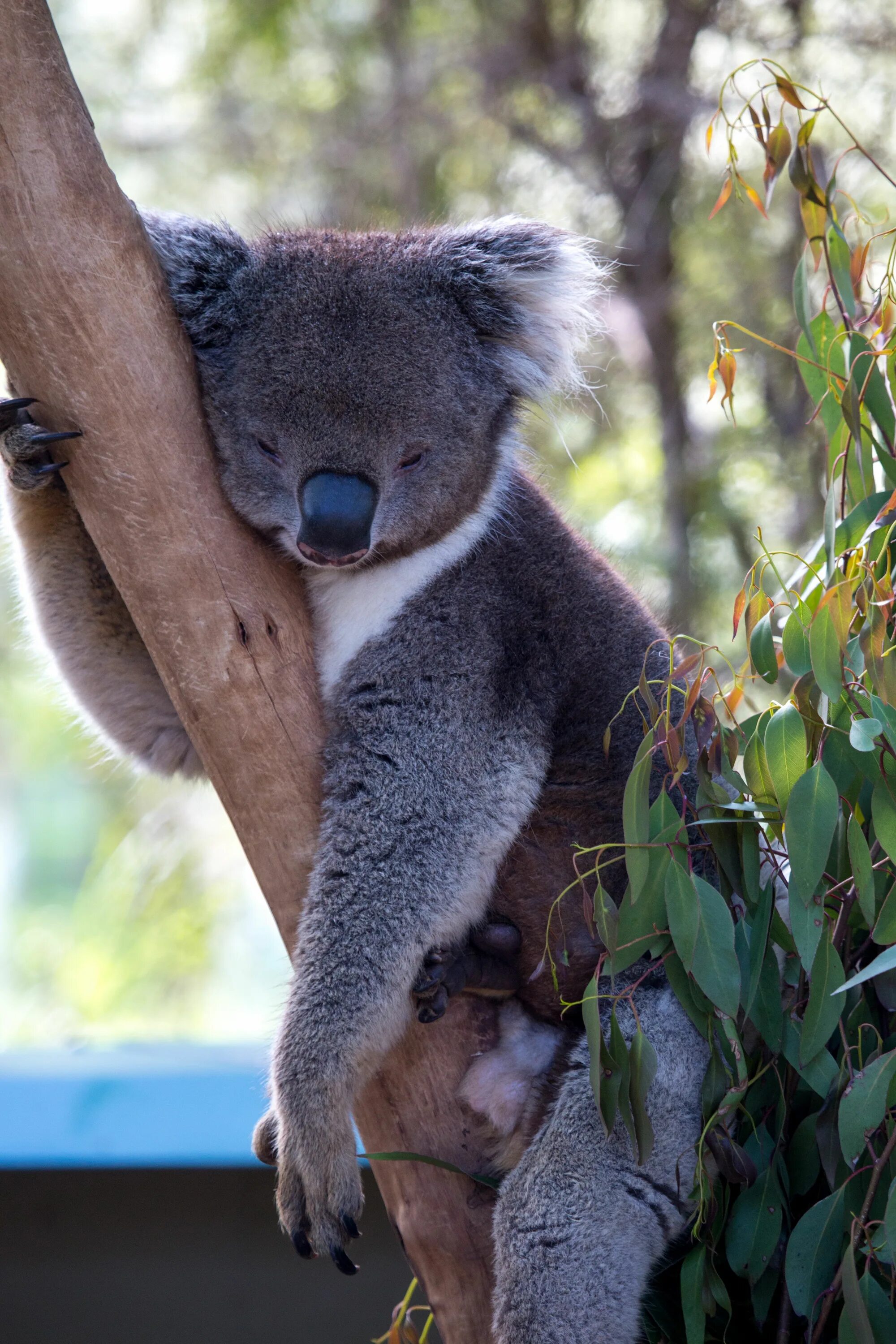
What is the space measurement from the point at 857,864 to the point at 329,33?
5181 mm

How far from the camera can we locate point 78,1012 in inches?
263

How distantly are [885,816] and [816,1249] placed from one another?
1.93ft

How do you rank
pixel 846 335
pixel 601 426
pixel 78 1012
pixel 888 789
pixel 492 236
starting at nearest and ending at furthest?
pixel 888 789
pixel 846 335
pixel 492 236
pixel 601 426
pixel 78 1012

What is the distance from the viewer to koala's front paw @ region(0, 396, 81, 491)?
5.97 feet

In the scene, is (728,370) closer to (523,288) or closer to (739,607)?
(739,607)

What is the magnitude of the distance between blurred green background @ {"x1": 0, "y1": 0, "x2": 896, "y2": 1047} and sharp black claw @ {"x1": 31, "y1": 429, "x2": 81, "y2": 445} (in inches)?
117

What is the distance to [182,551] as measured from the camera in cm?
187

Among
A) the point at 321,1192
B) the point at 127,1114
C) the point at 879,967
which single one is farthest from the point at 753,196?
the point at 127,1114

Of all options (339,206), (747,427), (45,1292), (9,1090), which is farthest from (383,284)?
(339,206)

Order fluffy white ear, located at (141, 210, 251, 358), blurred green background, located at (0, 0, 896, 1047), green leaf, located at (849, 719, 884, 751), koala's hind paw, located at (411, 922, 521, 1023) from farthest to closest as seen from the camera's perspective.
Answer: blurred green background, located at (0, 0, 896, 1047)
fluffy white ear, located at (141, 210, 251, 358)
koala's hind paw, located at (411, 922, 521, 1023)
green leaf, located at (849, 719, 884, 751)

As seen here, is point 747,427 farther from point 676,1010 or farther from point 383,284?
point 676,1010

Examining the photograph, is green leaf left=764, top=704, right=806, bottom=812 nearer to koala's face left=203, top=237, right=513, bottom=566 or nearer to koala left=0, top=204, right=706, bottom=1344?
koala left=0, top=204, right=706, bottom=1344

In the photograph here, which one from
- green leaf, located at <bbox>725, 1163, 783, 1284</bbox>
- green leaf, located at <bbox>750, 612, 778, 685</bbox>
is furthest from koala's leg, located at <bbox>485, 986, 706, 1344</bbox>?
green leaf, located at <bbox>750, 612, 778, 685</bbox>

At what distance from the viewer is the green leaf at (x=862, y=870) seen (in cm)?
156
